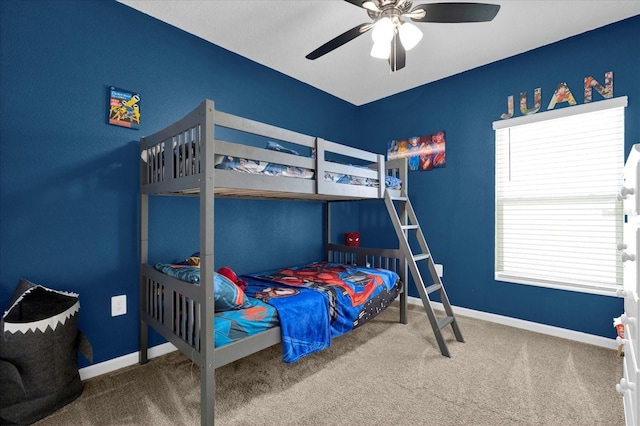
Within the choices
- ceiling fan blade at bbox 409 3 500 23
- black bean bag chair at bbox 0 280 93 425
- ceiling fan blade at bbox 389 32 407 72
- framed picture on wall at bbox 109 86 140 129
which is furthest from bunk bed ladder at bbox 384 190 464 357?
black bean bag chair at bbox 0 280 93 425

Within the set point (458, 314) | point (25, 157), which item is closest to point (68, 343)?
point (25, 157)

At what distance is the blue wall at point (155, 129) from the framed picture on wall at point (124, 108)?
0.04m

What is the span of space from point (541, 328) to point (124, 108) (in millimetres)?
3743

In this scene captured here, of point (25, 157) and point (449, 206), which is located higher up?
point (25, 157)

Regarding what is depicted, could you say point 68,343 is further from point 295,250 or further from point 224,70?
point 224,70

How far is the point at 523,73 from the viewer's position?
2.77 metres

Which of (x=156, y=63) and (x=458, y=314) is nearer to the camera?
(x=156, y=63)

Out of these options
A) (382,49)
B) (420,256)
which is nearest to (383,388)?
(420,256)

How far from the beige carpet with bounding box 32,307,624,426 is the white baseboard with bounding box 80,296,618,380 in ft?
0.21

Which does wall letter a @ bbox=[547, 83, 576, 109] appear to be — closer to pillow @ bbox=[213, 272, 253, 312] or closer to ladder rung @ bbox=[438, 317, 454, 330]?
ladder rung @ bbox=[438, 317, 454, 330]

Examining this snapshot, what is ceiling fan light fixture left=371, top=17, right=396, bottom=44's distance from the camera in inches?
70.3

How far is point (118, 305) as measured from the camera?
206cm

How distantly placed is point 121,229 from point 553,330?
3.51m

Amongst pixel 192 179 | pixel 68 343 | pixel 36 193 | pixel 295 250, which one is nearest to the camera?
pixel 192 179
